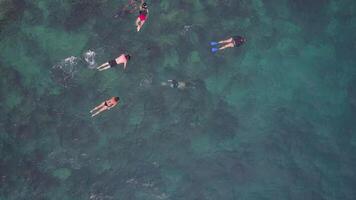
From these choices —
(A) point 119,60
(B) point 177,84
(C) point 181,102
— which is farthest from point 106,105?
(C) point 181,102

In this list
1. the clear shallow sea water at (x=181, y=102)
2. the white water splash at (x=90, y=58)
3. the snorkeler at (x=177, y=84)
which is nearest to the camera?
the clear shallow sea water at (x=181, y=102)

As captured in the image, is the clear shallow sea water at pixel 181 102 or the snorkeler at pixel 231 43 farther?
the snorkeler at pixel 231 43

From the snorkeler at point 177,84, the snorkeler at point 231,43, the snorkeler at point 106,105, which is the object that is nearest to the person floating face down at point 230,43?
the snorkeler at point 231,43

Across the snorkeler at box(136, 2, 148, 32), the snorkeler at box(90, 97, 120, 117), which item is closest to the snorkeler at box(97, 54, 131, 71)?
the snorkeler at box(136, 2, 148, 32)

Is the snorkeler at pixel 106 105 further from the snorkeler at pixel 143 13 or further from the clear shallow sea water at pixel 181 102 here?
the snorkeler at pixel 143 13

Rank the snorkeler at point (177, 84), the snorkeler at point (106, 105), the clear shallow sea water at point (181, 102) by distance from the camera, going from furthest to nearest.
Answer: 1. the snorkeler at point (177, 84)
2. the clear shallow sea water at point (181, 102)
3. the snorkeler at point (106, 105)

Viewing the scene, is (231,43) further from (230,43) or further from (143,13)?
(143,13)

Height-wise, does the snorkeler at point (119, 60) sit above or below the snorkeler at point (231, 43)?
above

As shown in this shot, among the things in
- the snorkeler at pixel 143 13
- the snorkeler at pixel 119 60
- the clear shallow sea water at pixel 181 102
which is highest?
the snorkeler at pixel 143 13
